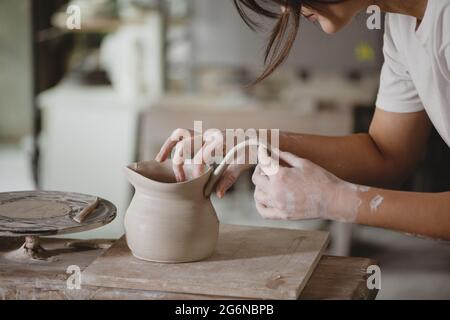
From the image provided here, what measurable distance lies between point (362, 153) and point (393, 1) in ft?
1.17

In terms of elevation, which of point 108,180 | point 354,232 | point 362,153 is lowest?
point 354,232

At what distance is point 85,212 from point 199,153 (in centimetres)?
24

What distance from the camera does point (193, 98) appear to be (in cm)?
396

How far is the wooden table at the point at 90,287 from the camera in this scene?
122 cm

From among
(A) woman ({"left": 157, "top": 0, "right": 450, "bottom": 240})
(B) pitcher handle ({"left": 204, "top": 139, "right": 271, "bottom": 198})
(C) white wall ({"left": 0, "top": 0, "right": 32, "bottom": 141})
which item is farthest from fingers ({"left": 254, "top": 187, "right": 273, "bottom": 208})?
(C) white wall ({"left": 0, "top": 0, "right": 32, "bottom": 141})

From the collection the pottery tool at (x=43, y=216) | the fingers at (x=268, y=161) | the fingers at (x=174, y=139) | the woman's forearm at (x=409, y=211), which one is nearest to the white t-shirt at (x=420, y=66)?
the woman's forearm at (x=409, y=211)

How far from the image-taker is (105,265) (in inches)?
50.3

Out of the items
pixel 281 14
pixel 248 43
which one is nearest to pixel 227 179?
pixel 281 14

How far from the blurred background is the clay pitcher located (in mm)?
2229

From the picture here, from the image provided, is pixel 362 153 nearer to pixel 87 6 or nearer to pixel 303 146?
pixel 303 146

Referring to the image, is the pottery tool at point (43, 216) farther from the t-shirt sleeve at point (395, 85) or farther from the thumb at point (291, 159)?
the t-shirt sleeve at point (395, 85)

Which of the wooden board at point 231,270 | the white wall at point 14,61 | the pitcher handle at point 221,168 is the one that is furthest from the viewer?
the white wall at point 14,61

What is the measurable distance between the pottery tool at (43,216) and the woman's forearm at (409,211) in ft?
1.58
